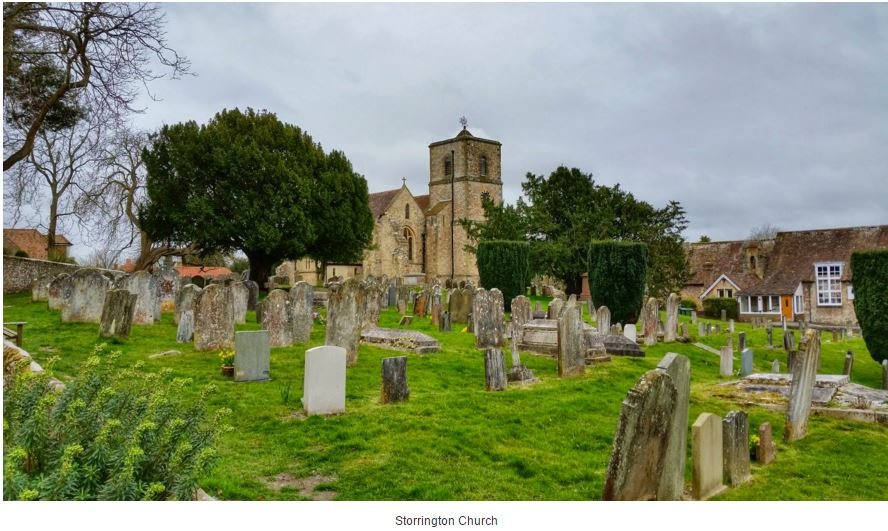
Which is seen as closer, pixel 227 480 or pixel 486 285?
pixel 227 480

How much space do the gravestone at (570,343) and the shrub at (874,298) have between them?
31.4 feet

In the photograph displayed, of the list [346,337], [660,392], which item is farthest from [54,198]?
[660,392]

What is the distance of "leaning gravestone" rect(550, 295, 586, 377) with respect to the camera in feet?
38.7

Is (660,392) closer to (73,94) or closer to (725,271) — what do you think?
(73,94)

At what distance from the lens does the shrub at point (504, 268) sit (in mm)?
29312

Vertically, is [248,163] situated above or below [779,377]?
above

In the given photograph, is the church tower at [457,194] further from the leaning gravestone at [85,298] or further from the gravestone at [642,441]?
the gravestone at [642,441]

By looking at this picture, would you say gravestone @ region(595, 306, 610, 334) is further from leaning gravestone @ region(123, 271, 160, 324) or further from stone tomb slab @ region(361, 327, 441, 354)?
leaning gravestone @ region(123, 271, 160, 324)

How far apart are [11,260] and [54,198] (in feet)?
14.8

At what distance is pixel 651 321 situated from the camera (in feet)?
62.9

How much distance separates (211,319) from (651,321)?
42.8ft

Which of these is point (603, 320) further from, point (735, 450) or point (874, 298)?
point (735, 450)

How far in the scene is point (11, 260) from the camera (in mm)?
24047

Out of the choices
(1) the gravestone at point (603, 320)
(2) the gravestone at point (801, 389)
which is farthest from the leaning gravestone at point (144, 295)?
(2) the gravestone at point (801, 389)
